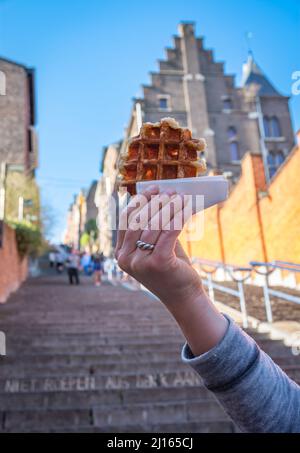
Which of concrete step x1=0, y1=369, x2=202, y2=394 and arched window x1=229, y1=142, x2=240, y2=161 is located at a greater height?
arched window x1=229, y1=142, x2=240, y2=161

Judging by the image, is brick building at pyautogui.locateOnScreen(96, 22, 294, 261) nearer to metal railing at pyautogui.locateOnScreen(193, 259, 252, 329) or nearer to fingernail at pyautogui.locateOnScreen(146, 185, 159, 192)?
metal railing at pyautogui.locateOnScreen(193, 259, 252, 329)

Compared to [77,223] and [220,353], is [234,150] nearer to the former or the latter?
[77,223]

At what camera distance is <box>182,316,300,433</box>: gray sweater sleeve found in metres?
0.84

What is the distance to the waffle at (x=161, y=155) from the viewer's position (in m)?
1.13

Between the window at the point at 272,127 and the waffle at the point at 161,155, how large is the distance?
26.1 m

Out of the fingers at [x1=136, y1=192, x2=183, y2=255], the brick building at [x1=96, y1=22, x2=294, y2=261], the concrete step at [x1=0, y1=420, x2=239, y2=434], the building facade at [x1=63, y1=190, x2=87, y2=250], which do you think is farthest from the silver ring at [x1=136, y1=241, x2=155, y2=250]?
the brick building at [x1=96, y1=22, x2=294, y2=261]

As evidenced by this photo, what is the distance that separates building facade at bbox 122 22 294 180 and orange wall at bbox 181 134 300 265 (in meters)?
8.59

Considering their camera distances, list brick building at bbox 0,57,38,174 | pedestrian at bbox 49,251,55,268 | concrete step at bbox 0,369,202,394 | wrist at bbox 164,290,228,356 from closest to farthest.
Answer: wrist at bbox 164,290,228,356 < concrete step at bbox 0,369,202,394 < pedestrian at bbox 49,251,55,268 < brick building at bbox 0,57,38,174

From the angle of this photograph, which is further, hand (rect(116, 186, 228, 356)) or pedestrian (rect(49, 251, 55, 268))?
pedestrian (rect(49, 251, 55, 268))

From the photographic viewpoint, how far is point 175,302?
0.82m

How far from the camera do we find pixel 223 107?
26.3 m

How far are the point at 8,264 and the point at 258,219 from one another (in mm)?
9191

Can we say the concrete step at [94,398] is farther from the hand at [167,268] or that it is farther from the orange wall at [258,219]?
the orange wall at [258,219]

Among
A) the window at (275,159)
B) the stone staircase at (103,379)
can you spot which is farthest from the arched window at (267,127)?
the stone staircase at (103,379)
